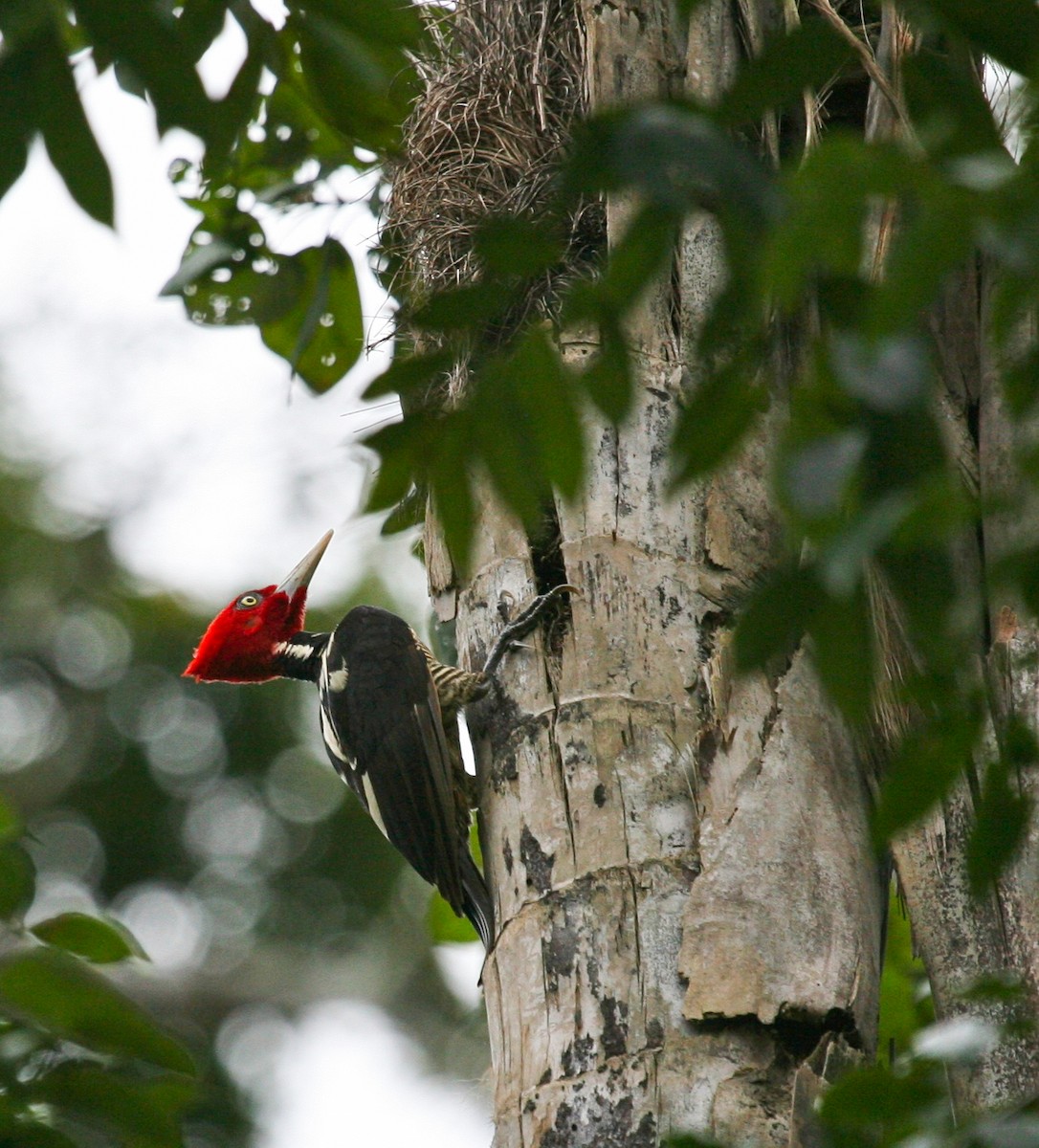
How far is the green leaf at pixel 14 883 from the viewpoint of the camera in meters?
1.45

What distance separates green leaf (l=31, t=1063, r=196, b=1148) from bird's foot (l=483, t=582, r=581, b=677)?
2080 millimetres

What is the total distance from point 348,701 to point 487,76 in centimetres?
208

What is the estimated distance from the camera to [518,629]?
3.46 m

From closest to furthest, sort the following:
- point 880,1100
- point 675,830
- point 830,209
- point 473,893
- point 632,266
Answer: point 830,209 < point 632,266 < point 880,1100 < point 675,830 < point 473,893

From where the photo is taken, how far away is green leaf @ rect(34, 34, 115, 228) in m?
1.35

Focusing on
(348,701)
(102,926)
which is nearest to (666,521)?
(348,701)

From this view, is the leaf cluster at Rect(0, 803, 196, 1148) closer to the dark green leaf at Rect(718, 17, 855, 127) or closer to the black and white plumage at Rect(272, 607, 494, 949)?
the dark green leaf at Rect(718, 17, 855, 127)

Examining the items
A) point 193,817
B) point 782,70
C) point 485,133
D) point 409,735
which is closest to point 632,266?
point 782,70

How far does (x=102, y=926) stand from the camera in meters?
1.55

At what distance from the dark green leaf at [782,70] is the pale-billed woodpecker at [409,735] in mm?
2175

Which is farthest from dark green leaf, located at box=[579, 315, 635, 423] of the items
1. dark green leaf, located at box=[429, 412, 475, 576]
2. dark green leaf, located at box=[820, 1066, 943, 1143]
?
dark green leaf, located at box=[820, 1066, 943, 1143]

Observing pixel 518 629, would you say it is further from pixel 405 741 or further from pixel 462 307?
pixel 462 307

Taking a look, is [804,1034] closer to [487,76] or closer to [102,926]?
[102,926]

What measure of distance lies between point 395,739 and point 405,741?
47mm
